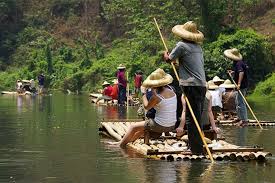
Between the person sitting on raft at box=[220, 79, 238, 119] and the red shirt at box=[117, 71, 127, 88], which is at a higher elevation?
the red shirt at box=[117, 71, 127, 88]

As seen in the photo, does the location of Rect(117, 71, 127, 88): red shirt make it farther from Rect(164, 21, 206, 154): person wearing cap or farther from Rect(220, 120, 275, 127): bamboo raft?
Rect(164, 21, 206, 154): person wearing cap

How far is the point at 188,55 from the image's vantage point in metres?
11.0

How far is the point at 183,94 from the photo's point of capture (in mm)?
11375

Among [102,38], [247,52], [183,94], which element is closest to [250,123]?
[183,94]

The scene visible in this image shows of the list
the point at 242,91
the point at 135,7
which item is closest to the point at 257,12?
the point at 135,7

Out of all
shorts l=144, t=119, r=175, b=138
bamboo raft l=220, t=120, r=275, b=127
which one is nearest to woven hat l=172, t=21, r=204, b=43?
shorts l=144, t=119, r=175, b=138

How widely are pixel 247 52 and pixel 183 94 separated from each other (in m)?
26.5

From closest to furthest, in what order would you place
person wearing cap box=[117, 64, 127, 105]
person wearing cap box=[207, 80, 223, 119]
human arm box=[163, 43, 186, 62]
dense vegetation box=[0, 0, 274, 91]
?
human arm box=[163, 43, 186, 62] → person wearing cap box=[207, 80, 223, 119] → person wearing cap box=[117, 64, 127, 105] → dense vegetation box=[0, 0, 274, 91]

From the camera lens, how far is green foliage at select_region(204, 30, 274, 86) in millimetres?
36406

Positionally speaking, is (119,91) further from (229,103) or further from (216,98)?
(216,98)

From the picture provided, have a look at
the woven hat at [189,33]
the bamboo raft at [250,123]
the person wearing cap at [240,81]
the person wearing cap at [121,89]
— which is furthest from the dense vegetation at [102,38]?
the woven hat at [189,33]

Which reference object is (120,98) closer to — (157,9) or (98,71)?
(157,9)

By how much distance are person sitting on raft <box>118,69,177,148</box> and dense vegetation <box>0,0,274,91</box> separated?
23673mm

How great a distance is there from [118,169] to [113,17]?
2232 inches
